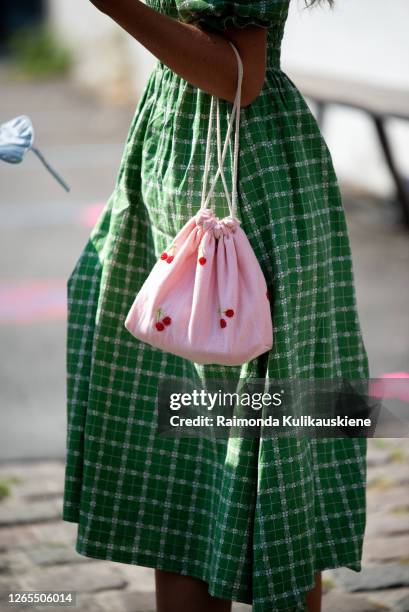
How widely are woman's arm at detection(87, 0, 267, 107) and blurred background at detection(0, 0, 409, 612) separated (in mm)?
347

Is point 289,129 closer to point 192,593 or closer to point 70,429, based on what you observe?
point 70,429

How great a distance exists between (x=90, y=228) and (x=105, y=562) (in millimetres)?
3803

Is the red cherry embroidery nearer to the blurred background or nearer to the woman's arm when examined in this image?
the woman's arm

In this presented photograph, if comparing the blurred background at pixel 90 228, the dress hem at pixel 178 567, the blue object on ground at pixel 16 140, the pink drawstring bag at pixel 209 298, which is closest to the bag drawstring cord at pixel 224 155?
the pink drawstring bag at pixel 209 298

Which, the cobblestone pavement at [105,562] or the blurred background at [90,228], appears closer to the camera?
the cobblestone pavement at [105,562]

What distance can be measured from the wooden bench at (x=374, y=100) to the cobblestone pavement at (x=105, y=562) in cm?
277

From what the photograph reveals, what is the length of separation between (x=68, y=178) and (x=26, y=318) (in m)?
2.70

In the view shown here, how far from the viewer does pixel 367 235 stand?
646cm

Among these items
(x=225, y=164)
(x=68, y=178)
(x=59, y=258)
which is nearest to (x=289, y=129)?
(x=225, y=164)

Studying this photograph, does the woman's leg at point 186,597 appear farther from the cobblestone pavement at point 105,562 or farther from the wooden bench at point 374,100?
the wooden bench at point 374,100

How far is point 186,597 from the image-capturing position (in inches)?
94.2

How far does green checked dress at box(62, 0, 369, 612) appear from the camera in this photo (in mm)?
2225

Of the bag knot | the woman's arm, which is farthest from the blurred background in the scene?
the bag knot

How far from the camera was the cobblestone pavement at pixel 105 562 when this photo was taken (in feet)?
9.20
